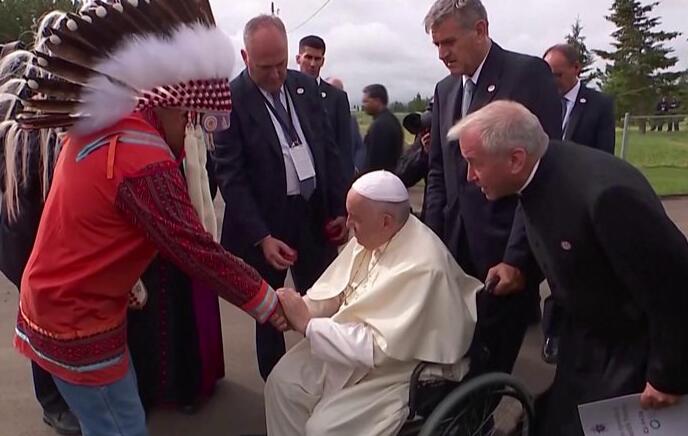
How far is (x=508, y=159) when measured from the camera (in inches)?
80.5

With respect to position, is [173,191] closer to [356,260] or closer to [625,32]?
[356,260]

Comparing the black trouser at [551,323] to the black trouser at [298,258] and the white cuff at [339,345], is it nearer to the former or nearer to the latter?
the black trouser at [298,258]

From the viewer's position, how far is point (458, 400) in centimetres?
215

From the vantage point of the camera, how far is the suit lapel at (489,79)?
107 inches

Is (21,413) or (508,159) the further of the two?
(21,413)

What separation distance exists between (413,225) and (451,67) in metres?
0.72

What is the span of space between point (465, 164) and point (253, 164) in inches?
38.7

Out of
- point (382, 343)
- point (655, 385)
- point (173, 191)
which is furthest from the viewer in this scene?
point (382, 343)

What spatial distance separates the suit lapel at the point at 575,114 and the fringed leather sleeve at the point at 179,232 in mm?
3153

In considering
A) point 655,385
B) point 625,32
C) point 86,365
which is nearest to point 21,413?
point 86,365

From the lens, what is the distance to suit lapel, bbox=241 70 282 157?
9.95 ft

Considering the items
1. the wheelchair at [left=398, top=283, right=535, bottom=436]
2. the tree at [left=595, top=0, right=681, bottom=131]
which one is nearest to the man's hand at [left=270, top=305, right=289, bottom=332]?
the wheelchair at [left=398, top=283, right=535, bottom=436]

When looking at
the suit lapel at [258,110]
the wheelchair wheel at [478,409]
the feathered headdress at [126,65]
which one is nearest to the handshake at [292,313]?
the wheelchair wheel at [478,409]

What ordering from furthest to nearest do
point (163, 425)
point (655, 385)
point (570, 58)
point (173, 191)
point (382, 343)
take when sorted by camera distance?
point (570, 58) < point (163, 425) < point (382, 343) < point (655, 385) < point (173, 191)
